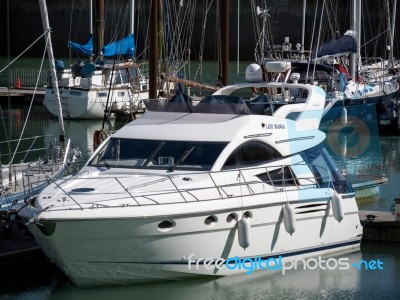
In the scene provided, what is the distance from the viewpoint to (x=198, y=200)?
1448cm

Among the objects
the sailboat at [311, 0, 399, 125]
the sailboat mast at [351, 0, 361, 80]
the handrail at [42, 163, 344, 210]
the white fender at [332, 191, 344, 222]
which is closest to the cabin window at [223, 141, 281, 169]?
the handrail at [42, 163, 344, 210]

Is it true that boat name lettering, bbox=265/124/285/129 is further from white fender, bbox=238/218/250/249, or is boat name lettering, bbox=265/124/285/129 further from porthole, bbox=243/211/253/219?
white fender, bbox=238/218/250/249

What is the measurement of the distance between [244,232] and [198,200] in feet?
2.97

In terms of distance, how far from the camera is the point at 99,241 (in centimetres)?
1405

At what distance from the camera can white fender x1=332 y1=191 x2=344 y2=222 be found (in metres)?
16.2

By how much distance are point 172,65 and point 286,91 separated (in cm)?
1208

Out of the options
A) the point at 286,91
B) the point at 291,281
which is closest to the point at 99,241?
the point at 291,281

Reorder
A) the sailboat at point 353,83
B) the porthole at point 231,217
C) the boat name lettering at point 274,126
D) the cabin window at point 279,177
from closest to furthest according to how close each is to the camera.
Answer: the porthole at point 231,217 → the cabin window at point 279,177 → the boat name lettering at point 274,126 → the sailboat at point 353,83

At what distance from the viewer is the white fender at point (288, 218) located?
605 inches

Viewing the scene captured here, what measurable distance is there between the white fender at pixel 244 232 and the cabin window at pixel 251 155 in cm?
96

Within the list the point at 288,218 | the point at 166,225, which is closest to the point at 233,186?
the point at 288,218

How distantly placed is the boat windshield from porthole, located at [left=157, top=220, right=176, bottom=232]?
127 centimetres

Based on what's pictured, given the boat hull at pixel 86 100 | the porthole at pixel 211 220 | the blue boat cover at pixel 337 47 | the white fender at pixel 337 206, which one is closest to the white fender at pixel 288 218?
the white fender at pixel 337 206

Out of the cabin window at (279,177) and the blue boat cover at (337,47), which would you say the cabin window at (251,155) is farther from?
the blue boat cover at (337,47)
